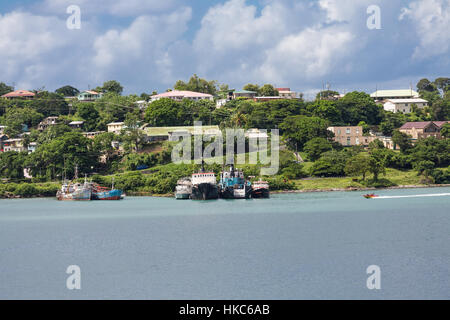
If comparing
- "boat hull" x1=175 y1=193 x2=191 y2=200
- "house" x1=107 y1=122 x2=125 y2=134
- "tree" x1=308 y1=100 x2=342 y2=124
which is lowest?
"boat hull" x1=175 y1=193 x2=191 y2=200

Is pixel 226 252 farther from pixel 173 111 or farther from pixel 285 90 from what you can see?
pixel 285 90

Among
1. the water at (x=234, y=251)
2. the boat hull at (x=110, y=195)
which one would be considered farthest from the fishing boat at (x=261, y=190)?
the boat hull at (x=110, y=195)

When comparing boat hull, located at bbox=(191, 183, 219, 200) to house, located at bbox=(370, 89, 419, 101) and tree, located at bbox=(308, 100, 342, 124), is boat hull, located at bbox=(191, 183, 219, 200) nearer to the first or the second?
tree, located at bbox=(308, 100, 342, 124)

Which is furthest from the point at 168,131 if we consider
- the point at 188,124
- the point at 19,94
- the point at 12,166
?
the point at 19,94

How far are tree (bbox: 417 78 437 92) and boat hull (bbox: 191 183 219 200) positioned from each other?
79647 millimetres

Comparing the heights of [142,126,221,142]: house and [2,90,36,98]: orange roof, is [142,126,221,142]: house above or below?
below

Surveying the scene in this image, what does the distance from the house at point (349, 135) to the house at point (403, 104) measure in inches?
879

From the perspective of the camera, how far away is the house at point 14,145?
82500mm

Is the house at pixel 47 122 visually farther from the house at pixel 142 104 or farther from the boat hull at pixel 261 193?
the boat hull at pixel 261 193

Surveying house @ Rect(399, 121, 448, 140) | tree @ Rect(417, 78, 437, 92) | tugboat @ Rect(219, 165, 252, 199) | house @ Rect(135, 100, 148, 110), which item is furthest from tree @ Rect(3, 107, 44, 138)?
tree @ Rect(417, 78, 437, 92)

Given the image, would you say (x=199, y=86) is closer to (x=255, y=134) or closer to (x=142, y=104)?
(x=142, y=104)

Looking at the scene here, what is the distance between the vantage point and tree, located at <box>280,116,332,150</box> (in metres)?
71.5

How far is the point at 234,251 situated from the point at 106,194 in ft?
105
